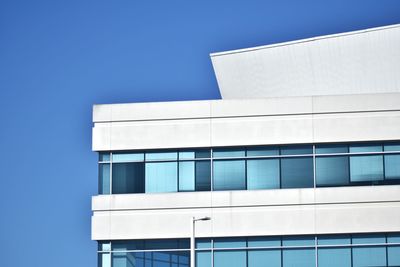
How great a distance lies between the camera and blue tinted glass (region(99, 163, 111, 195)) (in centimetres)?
5862

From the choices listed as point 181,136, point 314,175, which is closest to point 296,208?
point 314,175

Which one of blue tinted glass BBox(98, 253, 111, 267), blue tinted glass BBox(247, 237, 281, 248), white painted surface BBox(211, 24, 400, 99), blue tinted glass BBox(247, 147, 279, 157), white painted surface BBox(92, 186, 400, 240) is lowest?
blue tinted glass BBox(98, 253, 111, 267)

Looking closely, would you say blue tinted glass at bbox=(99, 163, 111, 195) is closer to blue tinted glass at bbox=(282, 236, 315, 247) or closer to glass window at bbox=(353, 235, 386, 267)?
blue tinted glass at bbox=(282, 236, 315, 247)

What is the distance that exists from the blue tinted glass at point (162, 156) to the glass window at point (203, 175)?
3.79ft

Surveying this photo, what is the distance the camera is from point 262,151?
57.7 meters

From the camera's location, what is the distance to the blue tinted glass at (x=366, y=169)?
56781 mm

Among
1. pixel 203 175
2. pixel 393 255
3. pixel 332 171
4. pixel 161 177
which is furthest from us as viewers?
pixel 161 177

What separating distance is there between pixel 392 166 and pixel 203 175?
874cm

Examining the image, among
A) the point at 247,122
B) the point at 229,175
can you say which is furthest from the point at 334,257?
the point at 247,122

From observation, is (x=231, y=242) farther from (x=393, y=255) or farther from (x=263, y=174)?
(x=393, y=255)

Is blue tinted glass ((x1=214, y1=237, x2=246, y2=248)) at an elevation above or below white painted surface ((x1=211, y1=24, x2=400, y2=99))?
below

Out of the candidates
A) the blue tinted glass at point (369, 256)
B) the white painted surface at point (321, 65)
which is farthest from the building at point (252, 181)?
the white painted surface at point (321, 65)

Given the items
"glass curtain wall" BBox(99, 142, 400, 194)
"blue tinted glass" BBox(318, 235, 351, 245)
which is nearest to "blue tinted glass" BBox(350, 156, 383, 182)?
"glass curtain wall" BBox(99, 142, 400, 194)

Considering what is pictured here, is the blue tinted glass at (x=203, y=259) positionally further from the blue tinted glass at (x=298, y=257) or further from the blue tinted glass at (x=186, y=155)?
the blue tinted glass at (x=186, y=155)
